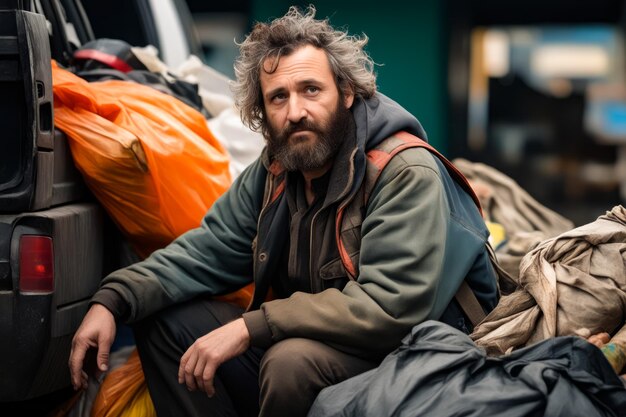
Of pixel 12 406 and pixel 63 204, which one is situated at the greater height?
pixel 63 204

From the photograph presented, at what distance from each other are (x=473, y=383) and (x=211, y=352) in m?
0.83

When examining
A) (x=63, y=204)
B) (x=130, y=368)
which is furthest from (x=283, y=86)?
(x=130, y=368)

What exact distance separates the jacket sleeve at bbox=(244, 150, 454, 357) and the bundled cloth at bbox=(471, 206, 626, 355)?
241 mm

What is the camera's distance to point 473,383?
8.89 feet

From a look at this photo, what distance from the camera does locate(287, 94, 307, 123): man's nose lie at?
3.45 meters

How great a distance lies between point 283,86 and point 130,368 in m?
1.25

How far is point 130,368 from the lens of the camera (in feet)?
12.9

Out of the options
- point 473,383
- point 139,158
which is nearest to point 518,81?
point 139,158

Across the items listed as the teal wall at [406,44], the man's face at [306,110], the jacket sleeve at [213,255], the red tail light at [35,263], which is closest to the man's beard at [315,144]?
the man's face at [306,110]

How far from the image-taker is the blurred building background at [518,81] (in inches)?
386

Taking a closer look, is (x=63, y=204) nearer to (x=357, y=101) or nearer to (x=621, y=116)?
(x=357, y=101)

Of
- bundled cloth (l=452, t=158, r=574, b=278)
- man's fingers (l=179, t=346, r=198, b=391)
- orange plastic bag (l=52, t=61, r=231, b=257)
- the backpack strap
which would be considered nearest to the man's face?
the backpack strap

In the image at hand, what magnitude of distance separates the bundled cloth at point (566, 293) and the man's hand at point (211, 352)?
2.35ft

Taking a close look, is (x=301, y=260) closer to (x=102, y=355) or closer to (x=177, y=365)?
(x=177, y=365)
